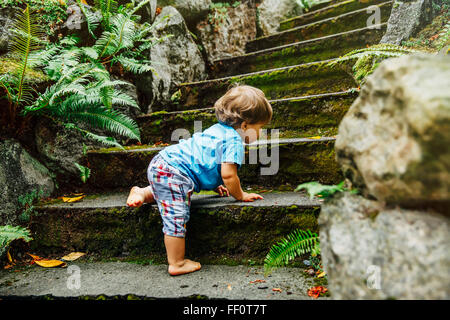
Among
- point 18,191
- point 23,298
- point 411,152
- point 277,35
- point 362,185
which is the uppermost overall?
point 277,35

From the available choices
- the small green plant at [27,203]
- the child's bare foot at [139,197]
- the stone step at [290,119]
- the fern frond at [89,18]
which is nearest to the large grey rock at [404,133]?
the child's bare foot at [139,197]

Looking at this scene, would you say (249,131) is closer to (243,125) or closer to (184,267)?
A: (243,125)

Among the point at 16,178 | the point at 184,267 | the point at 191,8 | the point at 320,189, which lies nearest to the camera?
the point at 320,189

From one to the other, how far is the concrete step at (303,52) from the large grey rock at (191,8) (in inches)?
33.0

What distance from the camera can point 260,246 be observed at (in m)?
1.70

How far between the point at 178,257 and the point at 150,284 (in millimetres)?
216

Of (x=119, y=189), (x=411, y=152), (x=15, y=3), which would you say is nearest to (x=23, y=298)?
(x=119, y=189)

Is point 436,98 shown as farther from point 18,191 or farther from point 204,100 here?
point 204,100

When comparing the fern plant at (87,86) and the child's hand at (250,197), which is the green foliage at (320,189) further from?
the fern plant at (87,86)

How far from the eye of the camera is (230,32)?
4742 millimetres

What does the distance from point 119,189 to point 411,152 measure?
2250 millimetres

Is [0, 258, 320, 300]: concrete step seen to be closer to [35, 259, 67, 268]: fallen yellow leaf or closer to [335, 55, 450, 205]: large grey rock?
[35, 259, 67, 268]: fallen yellow leaf

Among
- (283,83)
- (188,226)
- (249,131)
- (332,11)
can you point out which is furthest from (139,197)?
(332,11)

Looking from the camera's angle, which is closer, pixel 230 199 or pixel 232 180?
pixel 232 180
